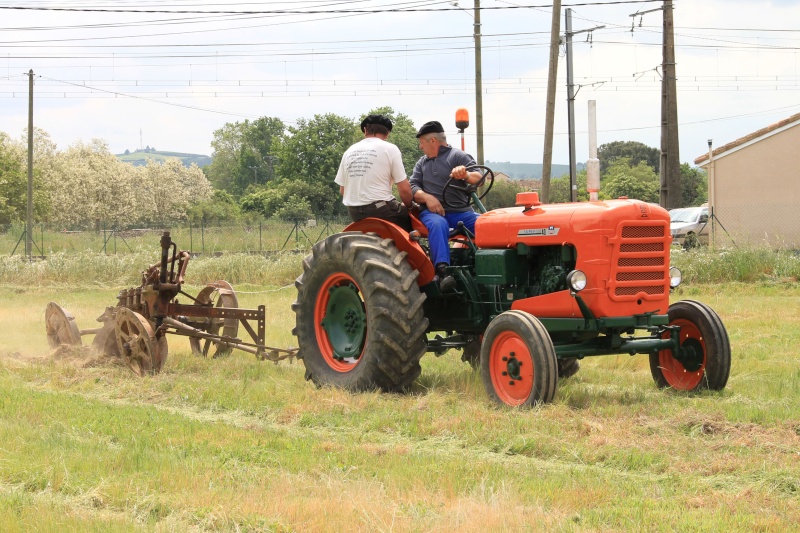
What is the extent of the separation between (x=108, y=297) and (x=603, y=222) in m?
14.4

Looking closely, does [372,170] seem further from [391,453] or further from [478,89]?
[478,89]

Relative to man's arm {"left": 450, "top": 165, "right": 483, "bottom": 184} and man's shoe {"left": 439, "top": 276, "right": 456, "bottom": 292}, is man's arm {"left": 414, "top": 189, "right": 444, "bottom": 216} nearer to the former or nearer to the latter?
man's arm {"left": 450, "top": 165, "right": 483, "bottom": 184}

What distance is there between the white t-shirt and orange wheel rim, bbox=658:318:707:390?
2658mm

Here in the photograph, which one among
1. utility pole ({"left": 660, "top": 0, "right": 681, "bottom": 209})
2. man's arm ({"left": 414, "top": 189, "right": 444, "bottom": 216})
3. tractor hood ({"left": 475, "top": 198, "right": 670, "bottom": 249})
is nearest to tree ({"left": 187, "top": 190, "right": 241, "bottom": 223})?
utility pole ({"left": 660, "top": 0, "right": 681, "bottom": 209})

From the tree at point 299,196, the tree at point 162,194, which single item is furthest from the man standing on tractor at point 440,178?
the tree at point 162,194

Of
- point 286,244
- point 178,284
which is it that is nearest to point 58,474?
point 178,284

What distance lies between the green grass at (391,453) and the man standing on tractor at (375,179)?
5.29 ft

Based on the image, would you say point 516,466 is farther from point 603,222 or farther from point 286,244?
point 286,244

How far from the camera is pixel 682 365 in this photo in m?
8.32

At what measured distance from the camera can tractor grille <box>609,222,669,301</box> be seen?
7.51m

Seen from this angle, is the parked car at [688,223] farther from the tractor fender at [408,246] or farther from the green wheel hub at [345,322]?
the tractor fender at [408,246]

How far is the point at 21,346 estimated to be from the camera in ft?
38.7

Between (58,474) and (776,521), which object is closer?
(776,521)

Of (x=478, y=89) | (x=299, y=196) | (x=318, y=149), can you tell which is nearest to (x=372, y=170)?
(x=478, y=89)
